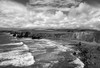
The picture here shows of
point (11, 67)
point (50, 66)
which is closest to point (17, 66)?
point (11, 67)

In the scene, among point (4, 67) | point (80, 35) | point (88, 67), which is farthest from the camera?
point (80, 35)

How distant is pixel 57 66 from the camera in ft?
94.8

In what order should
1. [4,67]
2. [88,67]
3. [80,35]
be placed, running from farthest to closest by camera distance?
[80,35]
[88,67]
[4,67]

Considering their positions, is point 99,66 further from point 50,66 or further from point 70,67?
point 50,66

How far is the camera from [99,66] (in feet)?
96.8

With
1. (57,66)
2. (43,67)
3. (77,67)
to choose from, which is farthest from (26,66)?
(77,67)

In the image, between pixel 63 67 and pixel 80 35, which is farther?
pixel 80 35

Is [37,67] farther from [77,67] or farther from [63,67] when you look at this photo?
[77,67]

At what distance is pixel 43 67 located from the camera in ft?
89.9

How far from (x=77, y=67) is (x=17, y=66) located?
1461 centimetres

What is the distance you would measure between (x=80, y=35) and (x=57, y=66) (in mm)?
103158

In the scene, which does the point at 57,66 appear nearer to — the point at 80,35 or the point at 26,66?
the point at 26,66

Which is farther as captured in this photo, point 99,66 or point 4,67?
point 99,66

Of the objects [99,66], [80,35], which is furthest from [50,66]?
[80,35]
